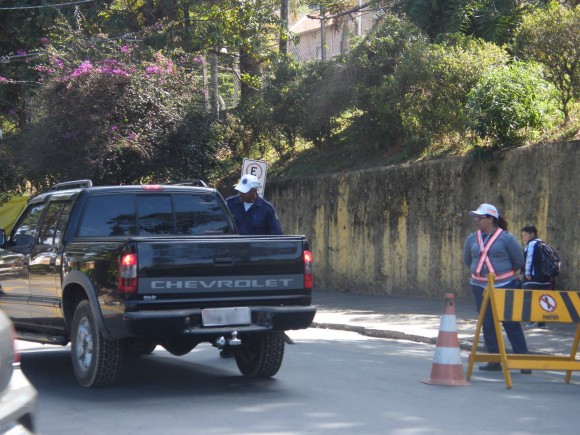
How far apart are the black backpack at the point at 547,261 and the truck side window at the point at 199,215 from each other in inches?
251

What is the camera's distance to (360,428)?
7.02 metres

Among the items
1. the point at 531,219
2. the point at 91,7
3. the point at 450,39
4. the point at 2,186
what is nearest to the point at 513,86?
the point at 531,219

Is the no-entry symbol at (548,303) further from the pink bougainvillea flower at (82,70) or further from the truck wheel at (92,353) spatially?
the pink bougainvillea flower at (82,70)

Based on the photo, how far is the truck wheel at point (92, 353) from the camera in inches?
320

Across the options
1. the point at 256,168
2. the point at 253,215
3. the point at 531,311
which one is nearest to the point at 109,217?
the point at 253,215

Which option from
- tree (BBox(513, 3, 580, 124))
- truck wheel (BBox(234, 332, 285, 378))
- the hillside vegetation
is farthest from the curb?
tree (BBox(513, 3, 580, 124))

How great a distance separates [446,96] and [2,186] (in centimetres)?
1562

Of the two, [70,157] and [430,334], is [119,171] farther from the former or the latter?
[430,334]

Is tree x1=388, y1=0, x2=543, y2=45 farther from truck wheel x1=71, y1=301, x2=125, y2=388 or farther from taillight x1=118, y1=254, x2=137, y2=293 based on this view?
taillight x1=118, y1=254, x2=137, y2=293

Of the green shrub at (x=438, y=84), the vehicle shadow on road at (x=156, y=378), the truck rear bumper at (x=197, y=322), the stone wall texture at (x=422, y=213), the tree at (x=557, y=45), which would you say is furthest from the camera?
the green shrub at (x=438, y=84)

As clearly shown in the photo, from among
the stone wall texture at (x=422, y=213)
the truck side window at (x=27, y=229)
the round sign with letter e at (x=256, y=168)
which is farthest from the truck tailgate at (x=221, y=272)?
the round sign with letter e at (x=256, y=168)

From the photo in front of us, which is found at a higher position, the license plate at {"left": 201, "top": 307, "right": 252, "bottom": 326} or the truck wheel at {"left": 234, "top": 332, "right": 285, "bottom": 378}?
the license plate at {"left": 201, "top": 307, "right": 252, "bottom": 326}

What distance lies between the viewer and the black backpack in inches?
558

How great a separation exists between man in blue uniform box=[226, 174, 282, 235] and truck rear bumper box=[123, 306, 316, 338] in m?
2.36
